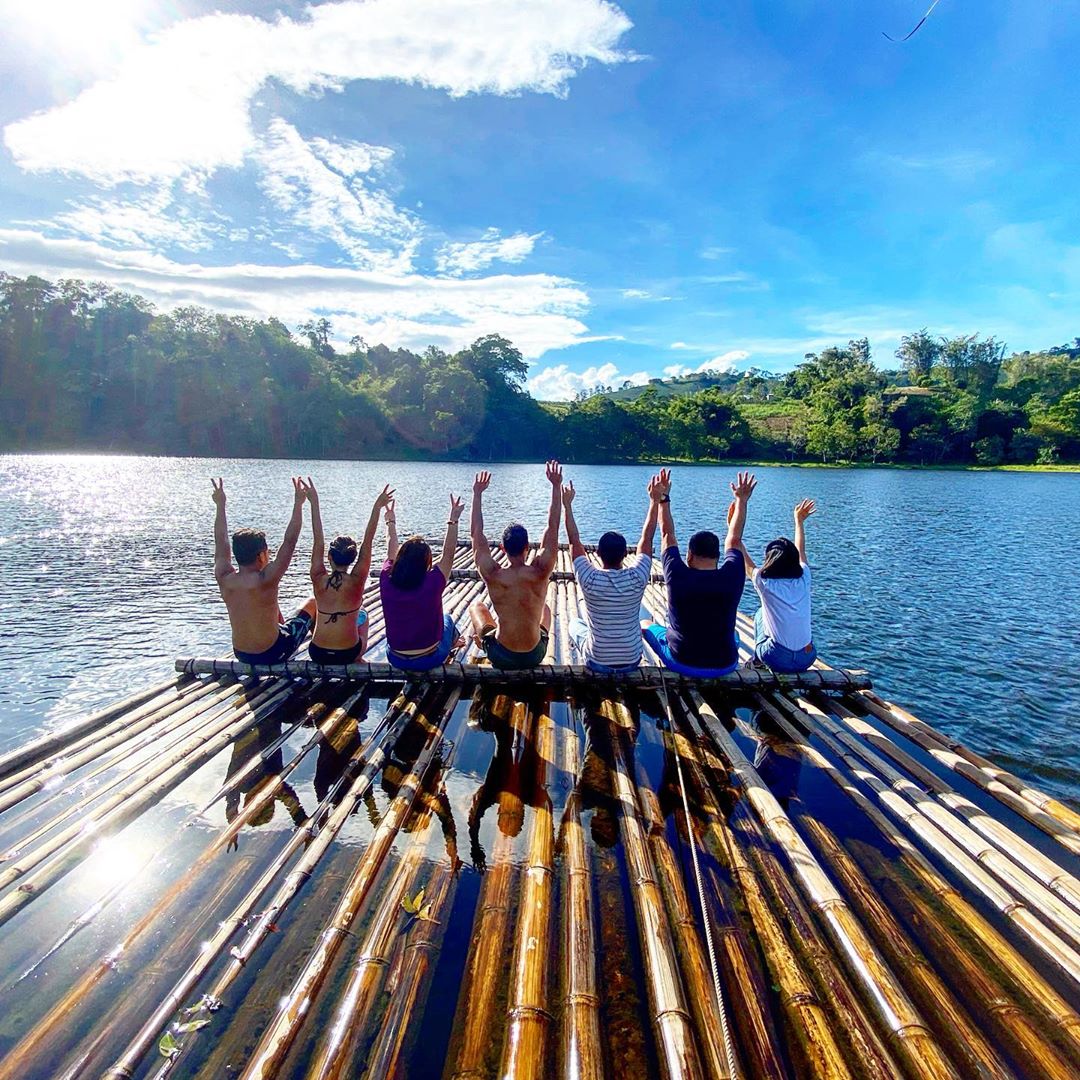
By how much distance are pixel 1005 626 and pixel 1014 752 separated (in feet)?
24.3

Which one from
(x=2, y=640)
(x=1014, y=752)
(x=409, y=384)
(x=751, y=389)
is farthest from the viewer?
(x=751, y=389)

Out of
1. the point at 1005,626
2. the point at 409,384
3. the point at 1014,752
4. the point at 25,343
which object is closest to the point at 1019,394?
the point at 409,384

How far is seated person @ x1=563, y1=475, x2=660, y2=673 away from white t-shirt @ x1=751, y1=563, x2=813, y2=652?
143 centimetres

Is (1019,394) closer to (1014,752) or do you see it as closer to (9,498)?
(1014,752)

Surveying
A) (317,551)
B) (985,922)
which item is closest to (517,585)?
(317,551)

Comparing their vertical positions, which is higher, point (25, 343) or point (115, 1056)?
point (25, 343)

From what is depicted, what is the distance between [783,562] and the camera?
6.93 metres

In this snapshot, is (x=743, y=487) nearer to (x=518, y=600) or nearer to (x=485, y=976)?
(x=518, y=600)

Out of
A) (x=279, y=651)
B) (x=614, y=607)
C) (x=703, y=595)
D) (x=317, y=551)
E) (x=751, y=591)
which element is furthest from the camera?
(x=751, y=591)

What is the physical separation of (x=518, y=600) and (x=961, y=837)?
4.19 meters

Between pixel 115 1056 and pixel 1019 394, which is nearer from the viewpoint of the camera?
pixel 115 1056

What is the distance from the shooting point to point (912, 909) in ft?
12.7

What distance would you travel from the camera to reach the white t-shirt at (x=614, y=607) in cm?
650

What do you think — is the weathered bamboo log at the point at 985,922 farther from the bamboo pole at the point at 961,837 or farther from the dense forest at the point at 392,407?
the dense forest at the point at 392,407
